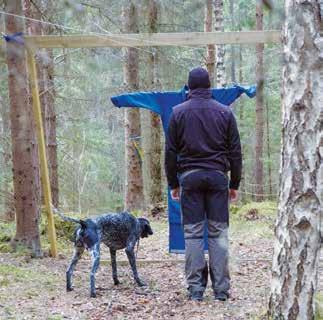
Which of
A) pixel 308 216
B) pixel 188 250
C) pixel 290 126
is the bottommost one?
pixel 188 250

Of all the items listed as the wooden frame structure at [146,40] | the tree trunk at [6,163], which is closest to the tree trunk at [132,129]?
the tree trunk at [6,163]

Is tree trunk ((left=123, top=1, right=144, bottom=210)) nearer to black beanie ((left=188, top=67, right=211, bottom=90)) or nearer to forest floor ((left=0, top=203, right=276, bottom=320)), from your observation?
forest floor ((left=0, top=203, right=276, bottom=320))

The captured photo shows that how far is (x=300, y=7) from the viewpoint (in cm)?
307

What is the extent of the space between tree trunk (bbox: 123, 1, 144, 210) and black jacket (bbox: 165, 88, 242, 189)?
5.74 m

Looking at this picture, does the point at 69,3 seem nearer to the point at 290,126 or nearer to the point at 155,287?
the point at 290,126

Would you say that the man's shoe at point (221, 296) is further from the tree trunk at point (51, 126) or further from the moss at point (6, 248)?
the tree trunk at point (51, 126)

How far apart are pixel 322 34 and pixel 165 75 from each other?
10.1 meters

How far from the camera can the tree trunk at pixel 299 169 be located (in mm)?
3166

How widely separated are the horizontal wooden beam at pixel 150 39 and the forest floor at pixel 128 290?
2.36 metres

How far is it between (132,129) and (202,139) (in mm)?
6327

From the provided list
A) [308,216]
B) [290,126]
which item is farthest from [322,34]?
[308,216]

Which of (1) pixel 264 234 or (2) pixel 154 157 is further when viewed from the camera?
(2) pixel 154 157

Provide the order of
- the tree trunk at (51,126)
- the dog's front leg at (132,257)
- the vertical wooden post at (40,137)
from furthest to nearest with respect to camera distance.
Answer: the tree trunk at (51,126), the vertical wooden post at (40,137), the dog's front leg at (132,257)

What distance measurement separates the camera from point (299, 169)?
3.28 m
